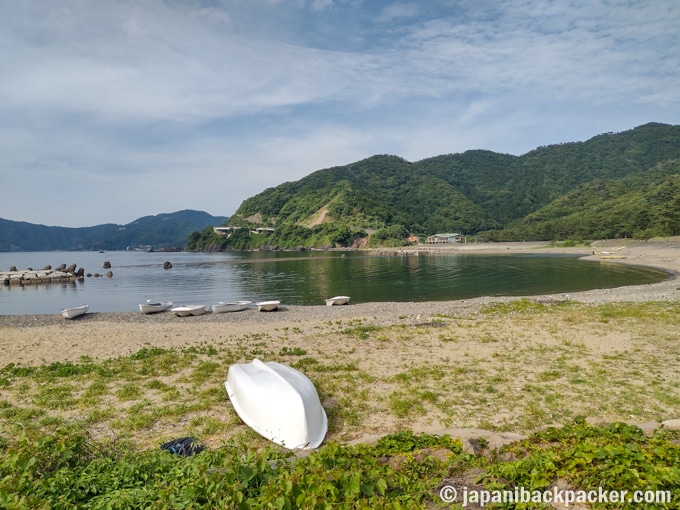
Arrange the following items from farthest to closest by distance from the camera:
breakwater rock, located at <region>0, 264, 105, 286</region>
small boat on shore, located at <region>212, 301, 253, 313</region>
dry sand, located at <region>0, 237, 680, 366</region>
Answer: breakwater rock, located at <region>0, 264, 105, 286</region> → small boat on shore, located at <region>212, 301, 253, 313</region> → dry sand, located at <region>0, 237, 680, 366</region>

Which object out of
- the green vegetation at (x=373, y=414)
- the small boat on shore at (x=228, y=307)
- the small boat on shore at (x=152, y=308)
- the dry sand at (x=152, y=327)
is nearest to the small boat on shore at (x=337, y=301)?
the dry sand at (x=152, y=327)

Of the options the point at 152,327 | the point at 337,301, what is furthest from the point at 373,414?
the point at 337,301

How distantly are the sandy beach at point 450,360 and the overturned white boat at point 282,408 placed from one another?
0.41m

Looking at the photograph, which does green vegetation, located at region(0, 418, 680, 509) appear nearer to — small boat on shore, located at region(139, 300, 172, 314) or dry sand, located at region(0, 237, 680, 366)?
dry sand, located at region(0, 237, 680, 366)

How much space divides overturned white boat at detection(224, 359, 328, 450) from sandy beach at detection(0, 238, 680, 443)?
0.41 m

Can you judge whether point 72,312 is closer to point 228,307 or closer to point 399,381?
point 228,307

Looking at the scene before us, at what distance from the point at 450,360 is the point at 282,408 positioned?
596 centimetres

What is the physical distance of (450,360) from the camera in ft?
35.7

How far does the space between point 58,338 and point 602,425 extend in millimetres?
18793

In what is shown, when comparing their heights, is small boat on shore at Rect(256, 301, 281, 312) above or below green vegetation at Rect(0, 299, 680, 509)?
below

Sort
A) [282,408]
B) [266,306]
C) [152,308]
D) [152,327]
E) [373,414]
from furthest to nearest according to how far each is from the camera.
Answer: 1. [152,308]
2. [266,306]
3. [152,327]
4. [373,414]
5. [282,408]

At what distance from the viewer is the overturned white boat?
20.9ft

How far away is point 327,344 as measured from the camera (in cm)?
1330

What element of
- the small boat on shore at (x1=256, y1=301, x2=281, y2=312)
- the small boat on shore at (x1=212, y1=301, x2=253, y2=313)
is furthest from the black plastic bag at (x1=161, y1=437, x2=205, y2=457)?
the small boat on shore at (x1=212, y1=301, x2=253, y2=313)
